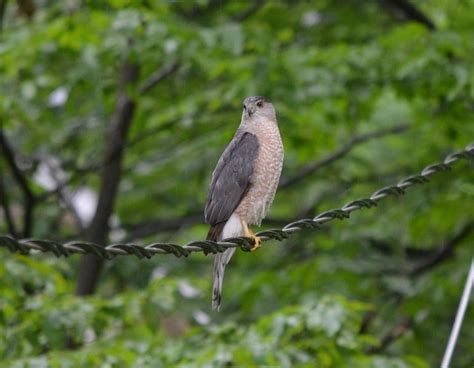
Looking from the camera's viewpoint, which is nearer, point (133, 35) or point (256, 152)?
point (256, 152)

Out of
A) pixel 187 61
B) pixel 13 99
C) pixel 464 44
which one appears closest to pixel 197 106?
pixel 187 61

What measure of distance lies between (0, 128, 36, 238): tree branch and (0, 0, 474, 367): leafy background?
0.06ft

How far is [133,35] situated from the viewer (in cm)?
736

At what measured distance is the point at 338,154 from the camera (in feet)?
28.1

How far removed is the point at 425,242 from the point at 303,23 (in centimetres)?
246

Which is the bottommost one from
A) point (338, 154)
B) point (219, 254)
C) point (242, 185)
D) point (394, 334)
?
point (219, 254)

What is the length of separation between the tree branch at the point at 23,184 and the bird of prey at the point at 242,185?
11.1 feet

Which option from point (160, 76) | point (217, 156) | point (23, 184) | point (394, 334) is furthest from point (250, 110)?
point (23, 184)

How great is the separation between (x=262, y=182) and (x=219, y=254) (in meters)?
0.49

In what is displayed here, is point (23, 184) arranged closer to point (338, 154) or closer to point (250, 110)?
point (338, 154)

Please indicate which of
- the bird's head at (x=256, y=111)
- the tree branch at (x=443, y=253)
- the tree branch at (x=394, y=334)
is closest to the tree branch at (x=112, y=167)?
the tree branch at (x=394, y=334)

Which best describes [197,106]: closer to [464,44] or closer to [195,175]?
[195,175]

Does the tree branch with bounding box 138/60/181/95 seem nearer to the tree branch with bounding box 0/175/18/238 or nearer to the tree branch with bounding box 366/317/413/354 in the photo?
the tree branch with bounding box 0/175/18/238

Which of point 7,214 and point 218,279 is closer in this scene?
point 218,279
